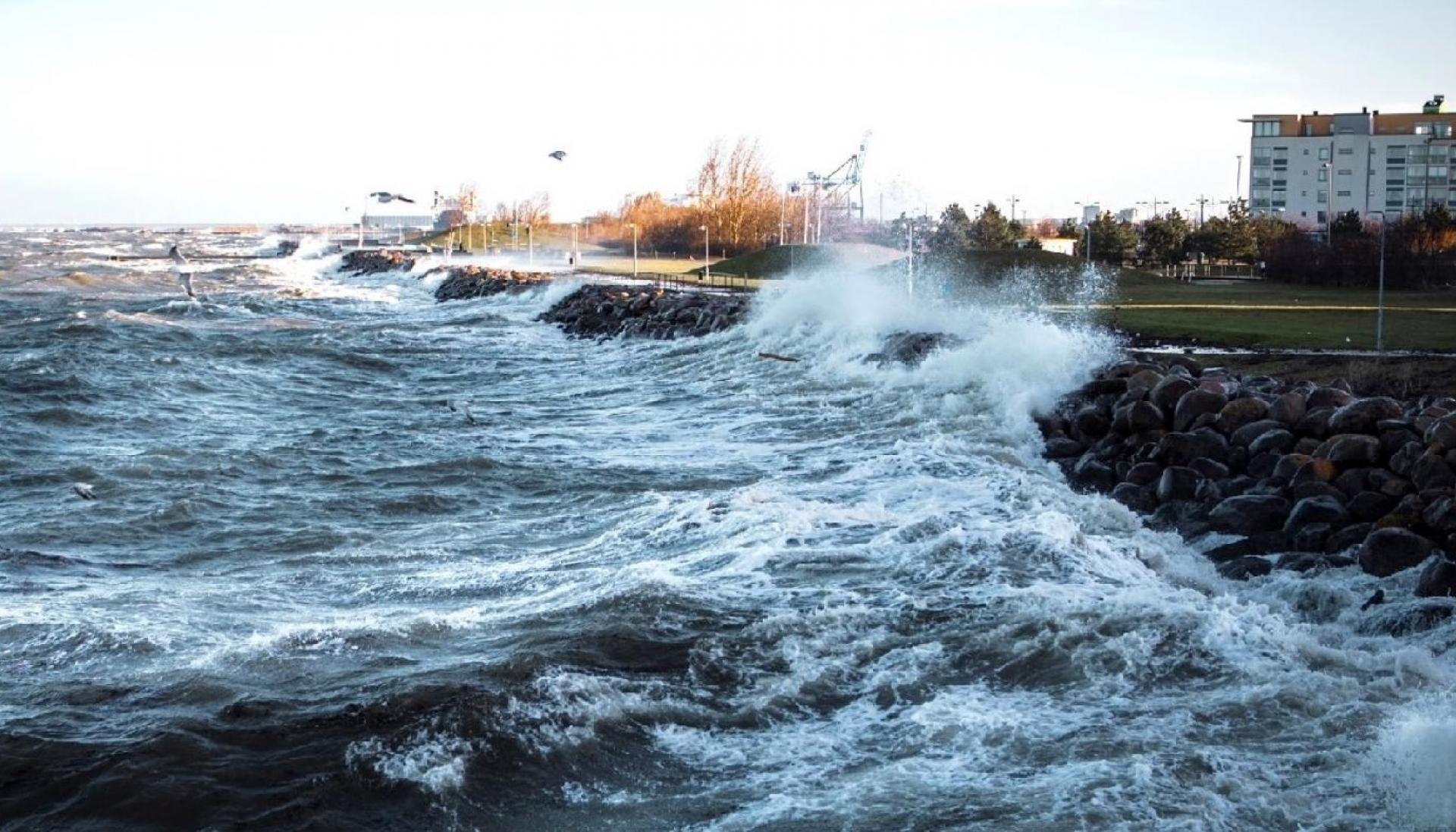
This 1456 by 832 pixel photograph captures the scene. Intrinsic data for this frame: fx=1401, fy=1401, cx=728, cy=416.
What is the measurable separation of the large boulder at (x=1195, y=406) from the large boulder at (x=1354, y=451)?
7.52 feet

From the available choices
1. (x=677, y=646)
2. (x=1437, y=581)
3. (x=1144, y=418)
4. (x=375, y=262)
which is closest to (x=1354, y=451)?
(x=1144, y=418)

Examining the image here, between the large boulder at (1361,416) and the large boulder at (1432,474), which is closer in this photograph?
the large boulder at (1432,474)

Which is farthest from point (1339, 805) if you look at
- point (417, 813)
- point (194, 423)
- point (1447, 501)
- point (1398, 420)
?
point (194, 423)

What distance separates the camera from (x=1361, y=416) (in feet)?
45.4

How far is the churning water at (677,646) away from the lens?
7.03 metres

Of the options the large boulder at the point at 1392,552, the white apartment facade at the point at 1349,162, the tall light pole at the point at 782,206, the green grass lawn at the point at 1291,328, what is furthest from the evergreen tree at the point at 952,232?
the large boulder at the point at 1392,552

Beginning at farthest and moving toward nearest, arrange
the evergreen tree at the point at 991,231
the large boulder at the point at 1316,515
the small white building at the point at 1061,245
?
the small white building at the point at 1061,245 → the evergreen tree at the point at 991,231 → the large boulder at the point at 1316,515

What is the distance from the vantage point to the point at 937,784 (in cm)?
Answer: 705

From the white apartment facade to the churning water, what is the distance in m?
76.3

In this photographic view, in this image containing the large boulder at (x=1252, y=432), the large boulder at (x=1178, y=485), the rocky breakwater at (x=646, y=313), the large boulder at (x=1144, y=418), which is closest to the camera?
the large boulder at (x=1178, y=485)

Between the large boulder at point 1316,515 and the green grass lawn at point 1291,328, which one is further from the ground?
the green grass lawn at point 1291,328

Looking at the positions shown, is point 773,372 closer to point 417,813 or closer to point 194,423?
point 194,423

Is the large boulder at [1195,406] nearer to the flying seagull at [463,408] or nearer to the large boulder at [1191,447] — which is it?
the large boulder at [1191,447]

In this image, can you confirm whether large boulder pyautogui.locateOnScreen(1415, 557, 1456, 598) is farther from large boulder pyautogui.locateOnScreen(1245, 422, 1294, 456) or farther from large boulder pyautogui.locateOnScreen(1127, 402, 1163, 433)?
large boulder pyautogui.locateOnScreen(1127, 402, 1163, 433)
